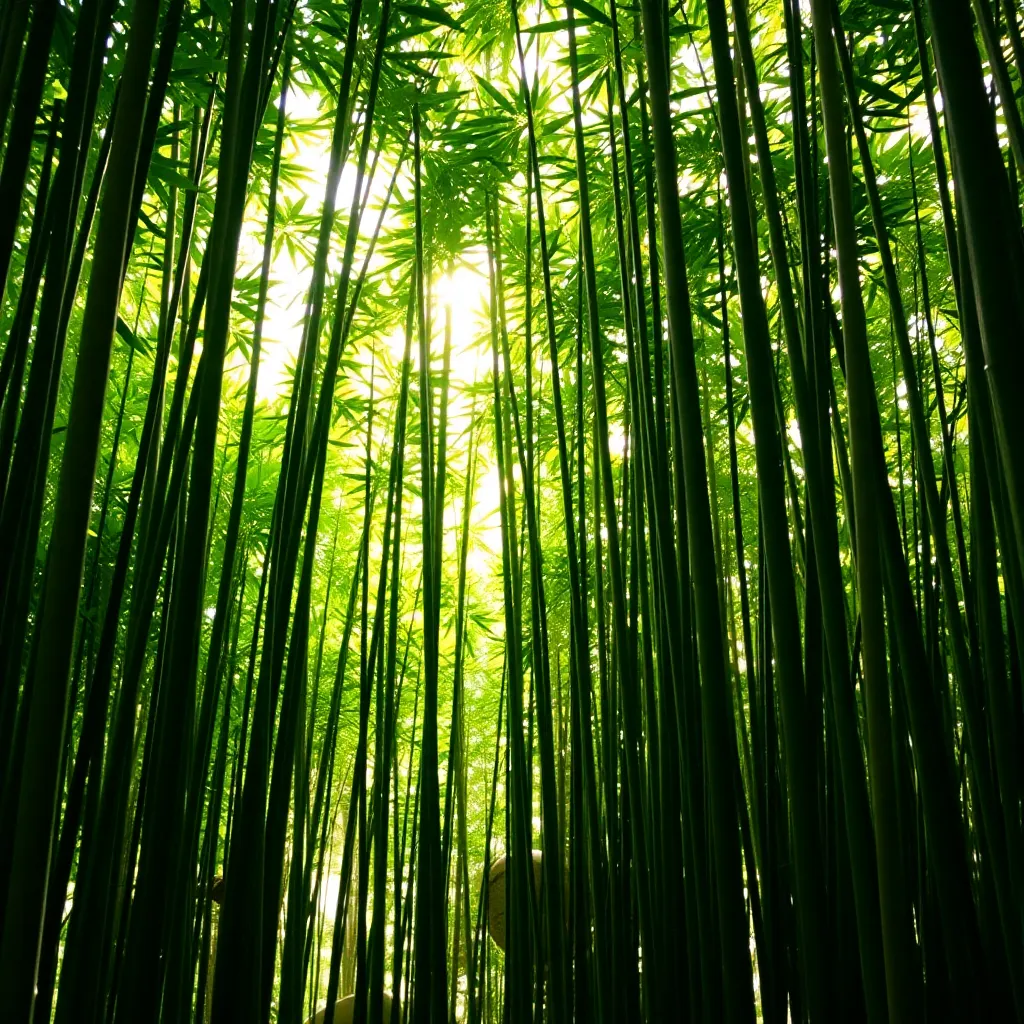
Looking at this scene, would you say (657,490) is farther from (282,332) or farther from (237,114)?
(282,332)

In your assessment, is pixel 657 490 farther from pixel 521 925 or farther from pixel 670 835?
pixel 521 925

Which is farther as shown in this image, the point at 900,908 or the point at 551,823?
the point at 551,823

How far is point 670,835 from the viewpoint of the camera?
0.71m

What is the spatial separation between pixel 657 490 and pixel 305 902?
112cm

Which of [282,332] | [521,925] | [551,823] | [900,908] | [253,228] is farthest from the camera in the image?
[282,332]

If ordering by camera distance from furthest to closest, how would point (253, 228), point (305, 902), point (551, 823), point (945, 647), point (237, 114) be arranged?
point (253, 228) → point (945, 647) → point (305, 902) → point (551, 823) → point (237, 114)

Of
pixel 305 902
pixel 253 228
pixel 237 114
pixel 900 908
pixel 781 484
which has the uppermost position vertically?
pixel 253 228

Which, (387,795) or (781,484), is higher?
(781,484)

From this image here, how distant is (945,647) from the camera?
67.4 inches

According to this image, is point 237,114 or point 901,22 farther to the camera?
point 901,22

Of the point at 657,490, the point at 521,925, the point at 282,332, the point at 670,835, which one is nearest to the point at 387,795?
the point at 521,925

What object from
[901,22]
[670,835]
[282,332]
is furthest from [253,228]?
[670,835]

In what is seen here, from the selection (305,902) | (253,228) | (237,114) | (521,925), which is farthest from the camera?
(253,228)

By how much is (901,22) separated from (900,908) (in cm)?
168
